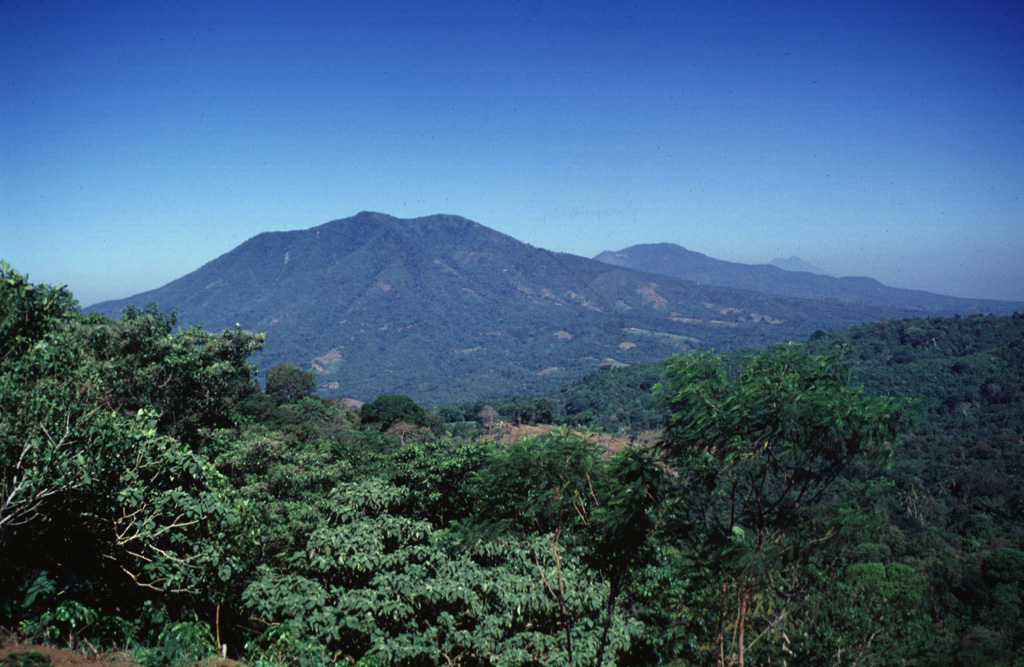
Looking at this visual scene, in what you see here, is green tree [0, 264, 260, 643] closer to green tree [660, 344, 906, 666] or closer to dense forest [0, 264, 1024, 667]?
dense forest [0, 264, 1024, 667]

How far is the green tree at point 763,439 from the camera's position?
519 cm

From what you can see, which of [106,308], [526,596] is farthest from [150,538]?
[106,308]

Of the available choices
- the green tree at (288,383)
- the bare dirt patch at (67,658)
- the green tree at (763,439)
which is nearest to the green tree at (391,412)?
the green tree at (288,383)

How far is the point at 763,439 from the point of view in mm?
5348

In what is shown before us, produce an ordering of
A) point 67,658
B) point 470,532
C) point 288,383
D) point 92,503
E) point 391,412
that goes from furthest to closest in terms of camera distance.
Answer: point 288,383, point 391,412, point 470,532, point 92,503, point 67,658

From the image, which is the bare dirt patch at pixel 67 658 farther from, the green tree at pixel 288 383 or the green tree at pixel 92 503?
the green tree at pixel 288 383

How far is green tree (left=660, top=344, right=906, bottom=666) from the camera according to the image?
5.19m

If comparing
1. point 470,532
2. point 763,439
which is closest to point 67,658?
point 470,532

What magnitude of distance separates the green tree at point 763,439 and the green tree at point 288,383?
3881 centimetres

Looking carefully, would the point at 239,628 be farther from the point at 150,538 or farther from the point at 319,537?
the point at 150,538

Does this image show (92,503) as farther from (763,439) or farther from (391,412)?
(391,412)

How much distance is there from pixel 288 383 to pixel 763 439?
139ft

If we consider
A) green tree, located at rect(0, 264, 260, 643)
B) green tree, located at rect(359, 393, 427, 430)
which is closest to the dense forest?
green tree, located at rect(0, 264, 260, 643)

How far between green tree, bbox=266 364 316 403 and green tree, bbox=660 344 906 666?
127ft
